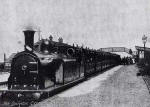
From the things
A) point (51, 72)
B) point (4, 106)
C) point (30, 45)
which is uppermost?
point (30, 45)

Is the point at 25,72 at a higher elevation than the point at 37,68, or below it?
below

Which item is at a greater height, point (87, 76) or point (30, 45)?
point (30, 45)

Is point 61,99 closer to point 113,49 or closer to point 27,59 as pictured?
point 27,59

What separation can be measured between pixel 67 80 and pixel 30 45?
405cm

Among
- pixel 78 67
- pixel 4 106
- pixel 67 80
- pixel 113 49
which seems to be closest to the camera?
pixel 4 106

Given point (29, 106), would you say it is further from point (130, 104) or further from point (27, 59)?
point (130, 104)

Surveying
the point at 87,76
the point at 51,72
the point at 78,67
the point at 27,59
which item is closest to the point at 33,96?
the point at 27,59

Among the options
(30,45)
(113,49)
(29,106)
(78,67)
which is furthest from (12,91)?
(113,49)

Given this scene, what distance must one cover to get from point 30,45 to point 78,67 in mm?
6576

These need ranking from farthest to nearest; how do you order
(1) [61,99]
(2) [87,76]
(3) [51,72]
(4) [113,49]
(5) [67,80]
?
1. (4) [113,49]
2. (2) [87,76]
3. (5) [67,80]
4. (3) [51,72]
5. (1) [61,99]

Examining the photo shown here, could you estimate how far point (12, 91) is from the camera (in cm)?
1049

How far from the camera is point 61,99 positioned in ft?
36.2

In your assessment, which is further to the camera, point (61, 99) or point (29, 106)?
point (61, 99)

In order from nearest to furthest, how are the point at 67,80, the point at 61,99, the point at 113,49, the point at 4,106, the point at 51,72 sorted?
the point at 4,106, the point at 61,99, the point at 51,72, the point at 67,80, the point at 113,49
